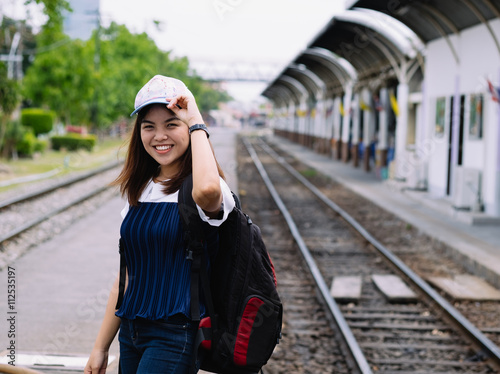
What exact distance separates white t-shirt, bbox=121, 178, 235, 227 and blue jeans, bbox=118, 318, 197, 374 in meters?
0.38

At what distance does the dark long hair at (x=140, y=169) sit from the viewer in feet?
8.14

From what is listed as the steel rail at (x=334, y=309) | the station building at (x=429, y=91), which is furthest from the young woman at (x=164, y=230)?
the station building at (x=429, y=91)

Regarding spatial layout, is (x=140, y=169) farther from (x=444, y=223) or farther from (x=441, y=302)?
(x=444, y=223)

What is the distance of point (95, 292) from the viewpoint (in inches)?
293

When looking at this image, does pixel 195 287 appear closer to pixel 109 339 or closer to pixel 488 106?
pixel 109 339

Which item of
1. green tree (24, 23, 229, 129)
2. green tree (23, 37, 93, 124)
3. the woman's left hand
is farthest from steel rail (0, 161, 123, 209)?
green tree (23, 37, 93, 124)

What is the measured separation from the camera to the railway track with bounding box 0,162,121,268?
10.4m

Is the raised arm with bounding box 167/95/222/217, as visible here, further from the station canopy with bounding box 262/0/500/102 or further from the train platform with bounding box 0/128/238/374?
the station canopy with bounding box 262/0/500/102

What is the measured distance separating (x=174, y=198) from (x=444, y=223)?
11277mm

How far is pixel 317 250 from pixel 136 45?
101 feet

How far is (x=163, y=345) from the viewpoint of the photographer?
2346 millimetres

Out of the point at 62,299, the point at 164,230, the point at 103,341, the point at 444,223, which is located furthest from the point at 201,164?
the point at 444,223

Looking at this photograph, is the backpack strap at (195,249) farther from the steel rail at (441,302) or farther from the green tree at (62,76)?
the green tree at (62,76)

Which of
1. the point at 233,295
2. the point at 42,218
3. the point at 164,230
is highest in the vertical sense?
the point at 164,230
